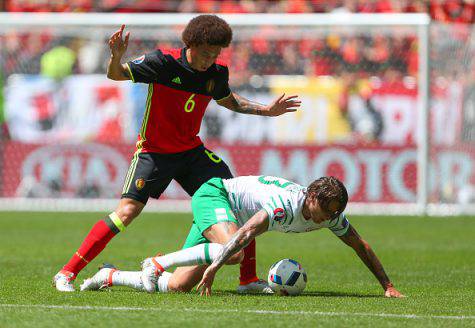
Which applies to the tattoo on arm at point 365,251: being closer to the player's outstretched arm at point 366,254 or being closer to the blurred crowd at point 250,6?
the player's outstretched arm at point 366,254

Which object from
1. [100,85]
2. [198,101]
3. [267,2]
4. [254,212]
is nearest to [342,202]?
[254,212]

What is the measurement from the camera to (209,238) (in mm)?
8328

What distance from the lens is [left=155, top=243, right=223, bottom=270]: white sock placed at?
7934mm

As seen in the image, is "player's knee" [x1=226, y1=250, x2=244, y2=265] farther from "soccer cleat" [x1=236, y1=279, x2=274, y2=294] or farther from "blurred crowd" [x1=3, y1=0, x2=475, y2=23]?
"blurred crowd" [x1=3, y1=0, x2=475, y2=23]

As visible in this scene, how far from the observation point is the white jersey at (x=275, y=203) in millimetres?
7852

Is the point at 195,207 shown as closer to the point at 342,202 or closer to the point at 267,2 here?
the point at 342,202

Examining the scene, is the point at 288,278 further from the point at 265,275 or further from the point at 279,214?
the point at 265,275

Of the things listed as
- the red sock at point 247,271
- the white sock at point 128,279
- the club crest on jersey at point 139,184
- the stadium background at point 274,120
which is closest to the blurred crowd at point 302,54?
the stadium background at point 274,120

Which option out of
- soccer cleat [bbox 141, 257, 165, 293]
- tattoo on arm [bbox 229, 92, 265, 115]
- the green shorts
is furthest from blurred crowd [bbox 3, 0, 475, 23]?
soccer cleat [bbox 141, 257, 165, 293]

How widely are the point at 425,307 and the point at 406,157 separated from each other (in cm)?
1109

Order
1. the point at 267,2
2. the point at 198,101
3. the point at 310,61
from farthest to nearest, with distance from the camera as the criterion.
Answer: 1. the point at 267,2
2. the point at 310,61
3. the point at 198,101

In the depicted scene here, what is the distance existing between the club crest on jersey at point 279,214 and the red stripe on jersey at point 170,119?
1.49 meters

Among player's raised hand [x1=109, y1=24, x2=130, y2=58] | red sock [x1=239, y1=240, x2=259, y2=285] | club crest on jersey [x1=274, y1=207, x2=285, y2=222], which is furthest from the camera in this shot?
red sock [x1=239, y1=240, x2=259, y2=285]

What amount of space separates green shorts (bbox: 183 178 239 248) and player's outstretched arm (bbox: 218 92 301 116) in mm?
806
